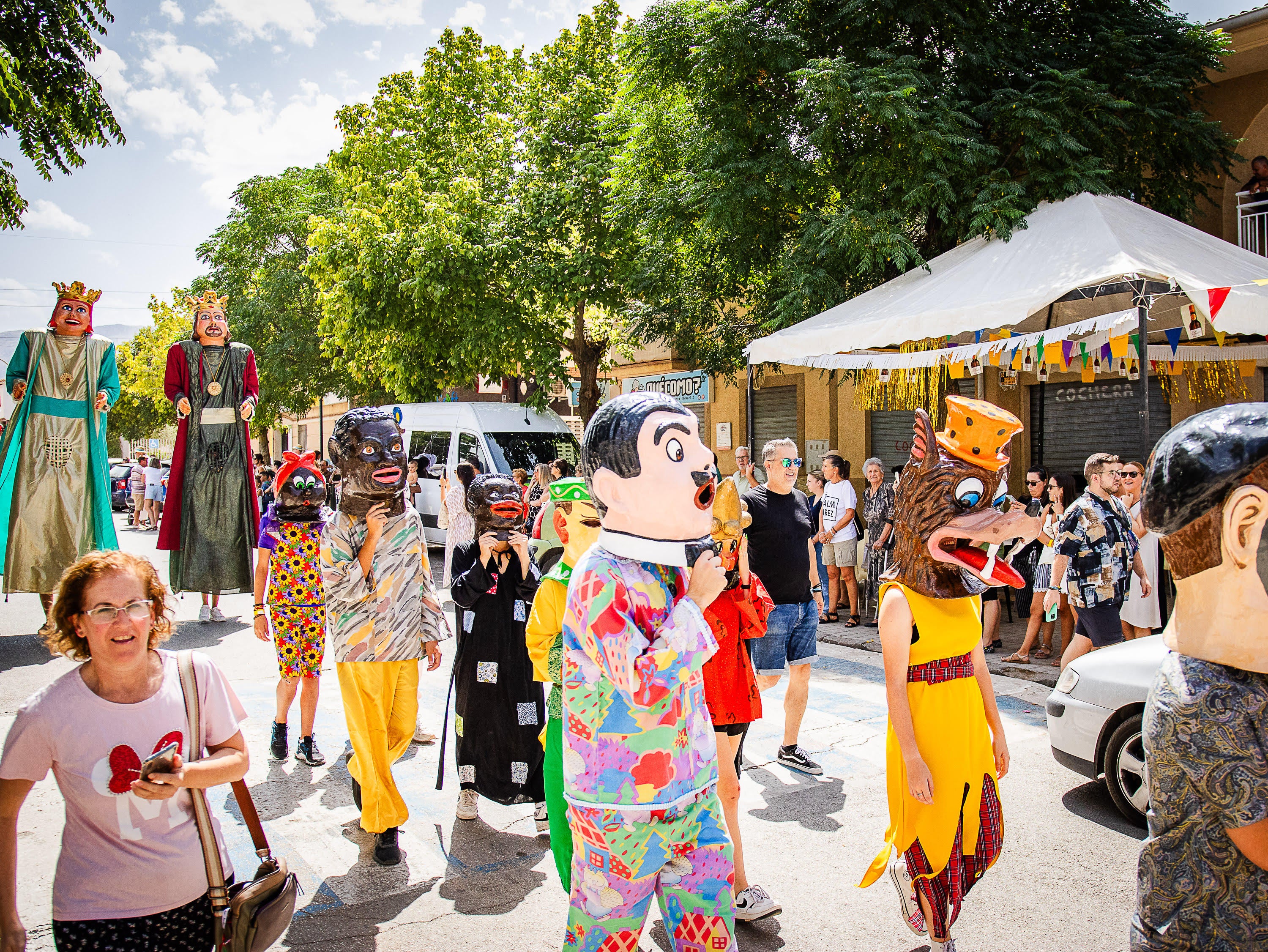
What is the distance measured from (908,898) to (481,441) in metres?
11.8

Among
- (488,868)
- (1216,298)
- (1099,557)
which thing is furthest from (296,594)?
(1216,298)

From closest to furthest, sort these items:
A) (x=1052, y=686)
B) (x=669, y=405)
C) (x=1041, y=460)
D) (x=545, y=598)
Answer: (x=669, y=405) → (x=545, y=598) → (x=1052, y=686) → (x=1041, y=460)

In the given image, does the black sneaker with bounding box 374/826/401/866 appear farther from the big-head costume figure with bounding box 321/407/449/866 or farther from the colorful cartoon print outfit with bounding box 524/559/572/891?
the colorful cartoon print outfit with bounding box 524/559/572/891

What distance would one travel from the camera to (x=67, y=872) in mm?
2334

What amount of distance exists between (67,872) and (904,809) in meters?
2.51

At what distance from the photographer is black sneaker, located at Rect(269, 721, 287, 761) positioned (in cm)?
546

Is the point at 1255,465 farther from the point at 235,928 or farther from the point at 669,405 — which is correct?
the point at 235,928

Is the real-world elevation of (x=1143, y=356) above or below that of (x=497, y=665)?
above

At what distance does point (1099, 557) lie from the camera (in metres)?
6.50

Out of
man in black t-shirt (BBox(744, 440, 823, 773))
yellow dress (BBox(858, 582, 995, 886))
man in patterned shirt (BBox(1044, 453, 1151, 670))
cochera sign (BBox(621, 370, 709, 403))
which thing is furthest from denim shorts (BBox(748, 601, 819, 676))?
cochera sign (BBox(621, 370, 709, 403))

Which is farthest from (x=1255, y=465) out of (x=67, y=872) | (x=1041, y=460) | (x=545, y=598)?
(x=1041, y=460)

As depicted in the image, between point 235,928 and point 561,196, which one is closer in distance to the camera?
point 235,928

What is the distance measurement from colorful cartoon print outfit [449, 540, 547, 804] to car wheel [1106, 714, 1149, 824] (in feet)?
9.62

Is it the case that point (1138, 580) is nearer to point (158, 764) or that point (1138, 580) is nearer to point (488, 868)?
point (488, 868)
